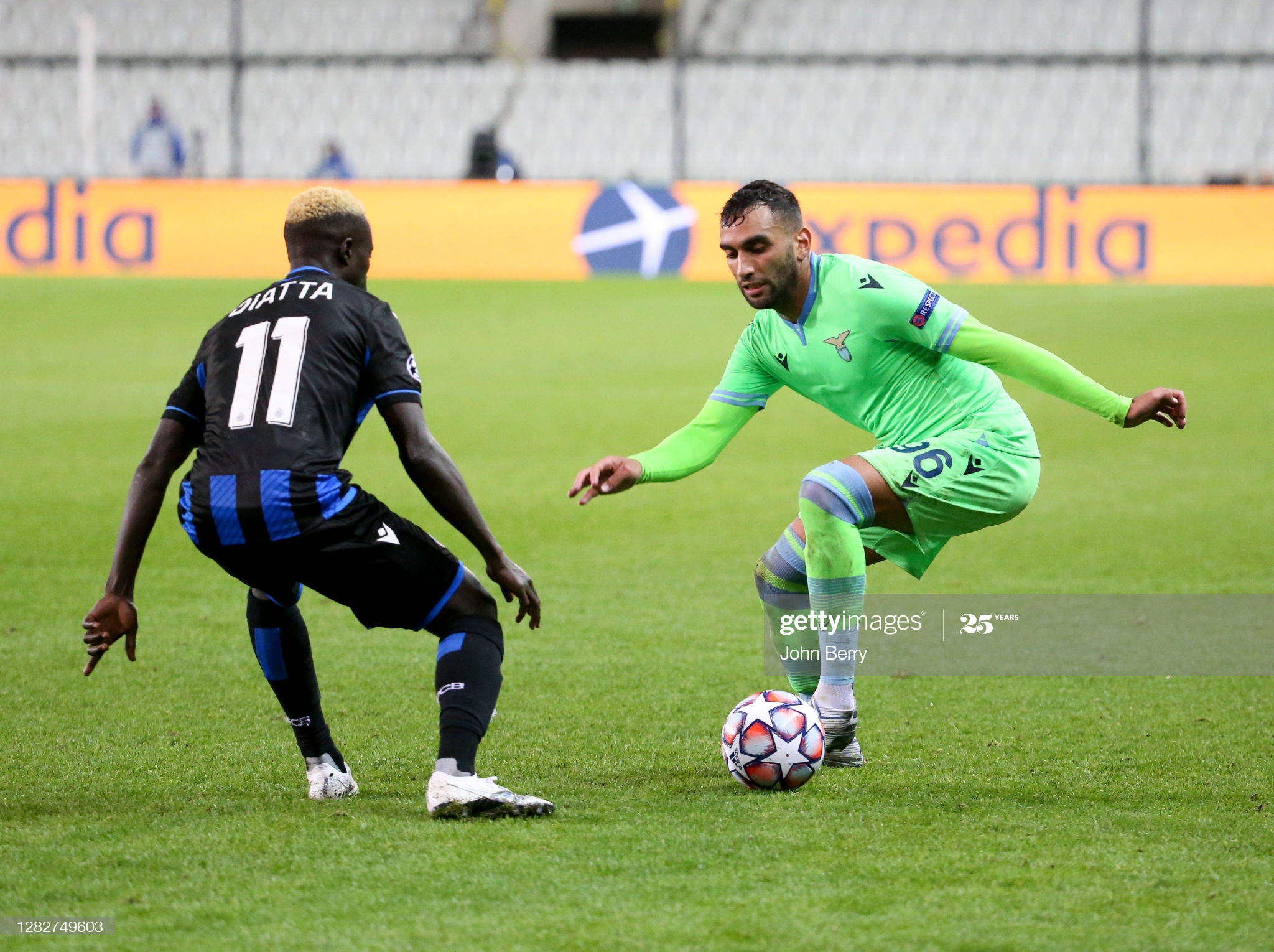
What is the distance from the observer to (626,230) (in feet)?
61.8

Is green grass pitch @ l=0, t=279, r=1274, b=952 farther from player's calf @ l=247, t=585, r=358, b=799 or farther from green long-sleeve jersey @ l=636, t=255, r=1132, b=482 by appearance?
green long-sleeve jersey @ l=636, t=255, r=1132, b=482

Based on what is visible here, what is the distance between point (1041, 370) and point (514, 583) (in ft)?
6.09

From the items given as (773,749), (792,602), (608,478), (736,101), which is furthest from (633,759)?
(736,101)

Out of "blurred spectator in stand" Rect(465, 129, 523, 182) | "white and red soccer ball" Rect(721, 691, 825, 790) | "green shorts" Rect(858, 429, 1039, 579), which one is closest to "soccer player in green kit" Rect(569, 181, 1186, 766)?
"green shorts" Rect(858, 429, 1039, 579)

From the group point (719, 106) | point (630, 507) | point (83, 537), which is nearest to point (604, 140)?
point (719, 106)

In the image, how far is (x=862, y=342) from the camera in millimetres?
4980

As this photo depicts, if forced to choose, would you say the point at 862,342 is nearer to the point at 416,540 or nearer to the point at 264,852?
the point at 416,540

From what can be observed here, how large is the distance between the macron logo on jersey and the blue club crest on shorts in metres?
14.0

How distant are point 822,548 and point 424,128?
2404 cm

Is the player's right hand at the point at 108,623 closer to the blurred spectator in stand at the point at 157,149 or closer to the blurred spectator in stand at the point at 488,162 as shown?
the blurred spectator in stand at the point at 488,162

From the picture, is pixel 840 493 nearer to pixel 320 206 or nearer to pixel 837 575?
pixel 837 575

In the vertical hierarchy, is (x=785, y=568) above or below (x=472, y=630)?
above

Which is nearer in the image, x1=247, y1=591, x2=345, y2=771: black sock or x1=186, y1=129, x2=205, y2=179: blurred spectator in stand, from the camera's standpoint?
x1=247, y1=591, x2=345, y2=771: black sock

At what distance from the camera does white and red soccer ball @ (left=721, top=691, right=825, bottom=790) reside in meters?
4.47
